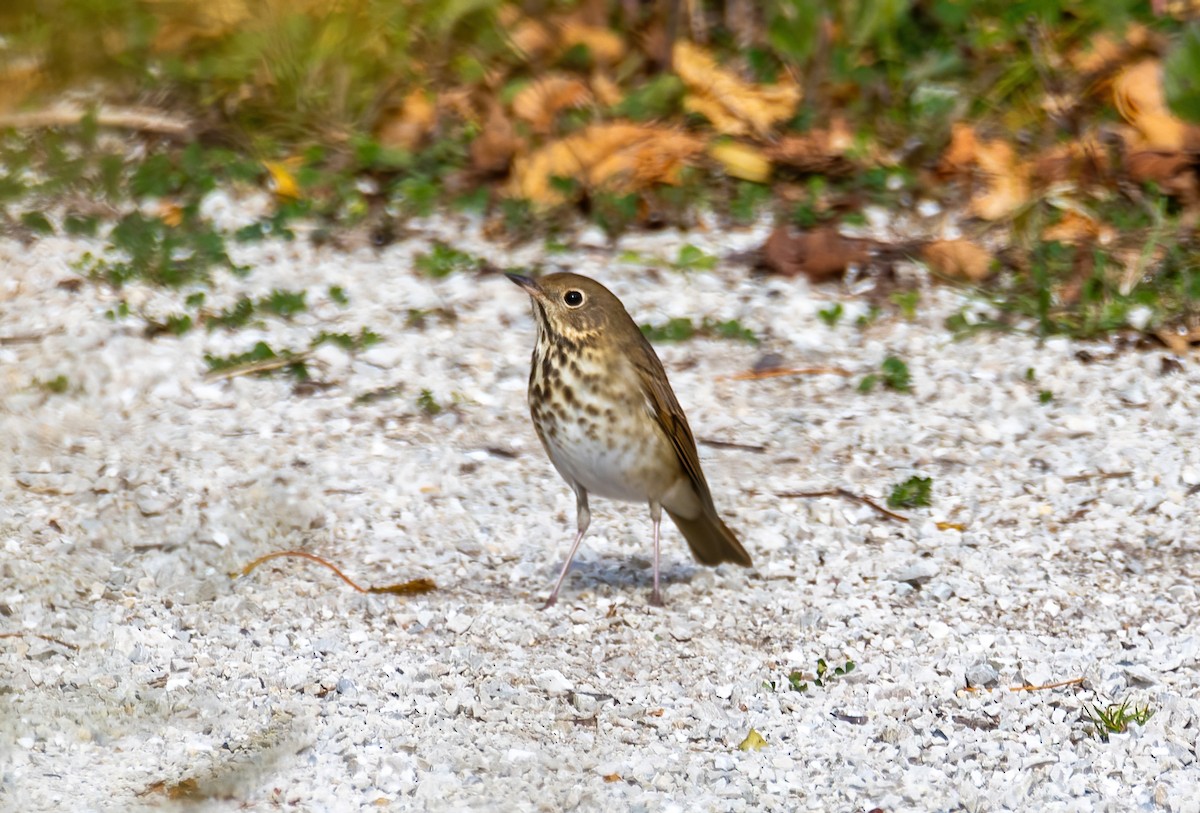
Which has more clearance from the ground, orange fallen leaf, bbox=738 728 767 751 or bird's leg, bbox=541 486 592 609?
orange fallen leaf, bbox=738 728 767 751

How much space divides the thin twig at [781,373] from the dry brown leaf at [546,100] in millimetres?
2016

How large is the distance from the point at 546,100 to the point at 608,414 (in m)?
3.49

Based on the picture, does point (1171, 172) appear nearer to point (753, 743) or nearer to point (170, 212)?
point (753, 743)

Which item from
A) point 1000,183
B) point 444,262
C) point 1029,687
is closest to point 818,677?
point 1029,687

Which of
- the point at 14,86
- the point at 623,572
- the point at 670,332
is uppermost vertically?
the point at 14,86

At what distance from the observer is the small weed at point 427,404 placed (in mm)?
5582

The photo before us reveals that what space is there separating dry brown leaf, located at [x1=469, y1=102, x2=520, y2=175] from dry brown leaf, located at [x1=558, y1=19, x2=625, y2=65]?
807 millimetres

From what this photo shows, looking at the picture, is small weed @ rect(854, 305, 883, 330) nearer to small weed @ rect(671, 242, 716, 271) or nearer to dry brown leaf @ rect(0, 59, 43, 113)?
small weed @ rect(671, 242, 716, 271)

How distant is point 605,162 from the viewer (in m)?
7.14

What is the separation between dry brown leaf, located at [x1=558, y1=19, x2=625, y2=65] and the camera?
8.01m

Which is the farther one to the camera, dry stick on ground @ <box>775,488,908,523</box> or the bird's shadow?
dry stick on ground @ <box>775,488,908,523</box>

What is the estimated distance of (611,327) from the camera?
176 inches

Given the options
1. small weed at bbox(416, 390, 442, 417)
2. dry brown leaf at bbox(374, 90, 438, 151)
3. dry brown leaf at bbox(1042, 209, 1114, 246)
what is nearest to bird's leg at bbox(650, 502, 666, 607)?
small weed at bbox(416, 390, 442, 417)

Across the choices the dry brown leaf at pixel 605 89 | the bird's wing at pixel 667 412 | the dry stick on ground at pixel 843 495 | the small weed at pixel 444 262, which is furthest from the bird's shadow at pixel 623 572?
the dry brown leaf at pixel 605 89
